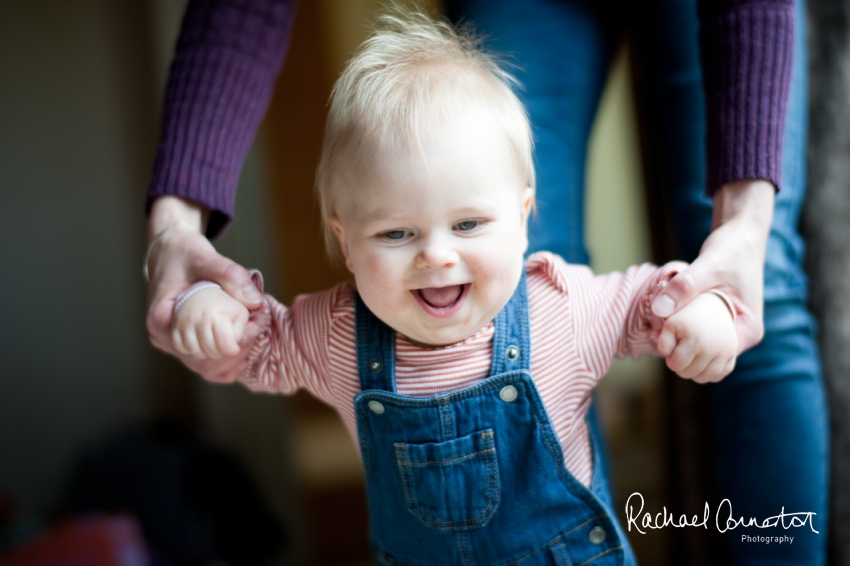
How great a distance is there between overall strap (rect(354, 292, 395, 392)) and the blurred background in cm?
67

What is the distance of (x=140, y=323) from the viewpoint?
1749mm

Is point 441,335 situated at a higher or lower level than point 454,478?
higher

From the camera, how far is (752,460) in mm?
779

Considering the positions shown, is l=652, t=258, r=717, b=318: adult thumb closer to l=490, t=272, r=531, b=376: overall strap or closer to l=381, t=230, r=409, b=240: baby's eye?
l=490, t=272, r=531, b=376: overall strap

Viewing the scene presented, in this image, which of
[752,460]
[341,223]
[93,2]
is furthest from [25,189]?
[752,460]

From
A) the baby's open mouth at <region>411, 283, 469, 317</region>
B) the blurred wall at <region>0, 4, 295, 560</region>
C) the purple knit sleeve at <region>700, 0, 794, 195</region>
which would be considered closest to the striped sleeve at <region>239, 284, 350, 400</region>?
the baby's open mouth at <region>411, 283, 469, 317</region>

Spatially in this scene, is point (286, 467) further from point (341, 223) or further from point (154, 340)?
point (341, 223)

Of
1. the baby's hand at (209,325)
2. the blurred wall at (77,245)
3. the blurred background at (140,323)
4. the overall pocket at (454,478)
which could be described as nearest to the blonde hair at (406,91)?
the baby's hand at (209,325)

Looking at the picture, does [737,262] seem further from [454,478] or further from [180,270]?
[180,270]

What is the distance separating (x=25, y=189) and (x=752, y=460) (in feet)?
5.27

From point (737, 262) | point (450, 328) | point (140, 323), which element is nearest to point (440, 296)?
point (450, 328)

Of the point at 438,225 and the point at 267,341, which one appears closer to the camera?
the point at 438,225

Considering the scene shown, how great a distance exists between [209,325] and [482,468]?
25 centimetres

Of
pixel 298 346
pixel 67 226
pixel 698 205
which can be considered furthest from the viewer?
pixel 67 226
